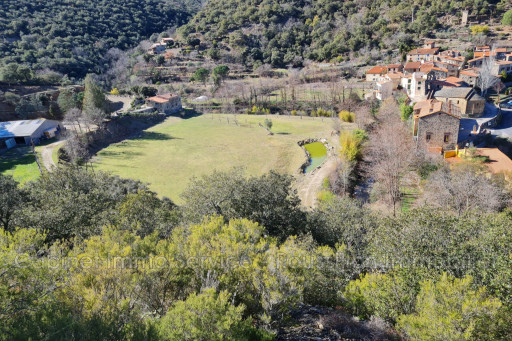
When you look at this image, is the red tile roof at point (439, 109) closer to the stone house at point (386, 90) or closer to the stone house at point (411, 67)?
the stone house at point (386, 90)

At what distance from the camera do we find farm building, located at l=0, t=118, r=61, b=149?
47494 mm

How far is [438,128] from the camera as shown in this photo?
39062 mm

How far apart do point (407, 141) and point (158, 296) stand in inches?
1528

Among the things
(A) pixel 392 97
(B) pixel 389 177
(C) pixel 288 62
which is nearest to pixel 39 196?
(B) pixel 389 177

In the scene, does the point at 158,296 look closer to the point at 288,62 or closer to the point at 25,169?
the point at 25,169

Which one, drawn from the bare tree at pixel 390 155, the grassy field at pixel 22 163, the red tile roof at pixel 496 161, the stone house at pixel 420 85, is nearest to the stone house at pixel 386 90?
the stone house at pixel 420 85

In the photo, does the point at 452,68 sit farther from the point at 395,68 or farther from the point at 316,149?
the point at 316,149

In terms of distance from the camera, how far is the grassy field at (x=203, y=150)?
134 ft

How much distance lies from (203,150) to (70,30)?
235 feet

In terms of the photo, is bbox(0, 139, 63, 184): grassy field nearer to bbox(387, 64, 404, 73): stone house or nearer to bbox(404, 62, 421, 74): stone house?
bbox(404, 62, 421, 74): stone house

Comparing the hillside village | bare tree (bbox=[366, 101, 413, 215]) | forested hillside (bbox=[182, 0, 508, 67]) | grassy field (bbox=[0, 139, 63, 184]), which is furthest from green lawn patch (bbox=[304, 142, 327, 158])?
forested hillside (bbox=[182, 0, 508, 67])

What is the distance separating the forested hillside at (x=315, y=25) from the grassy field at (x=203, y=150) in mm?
42267

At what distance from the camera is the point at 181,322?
9203mm

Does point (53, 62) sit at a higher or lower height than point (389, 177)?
higher
